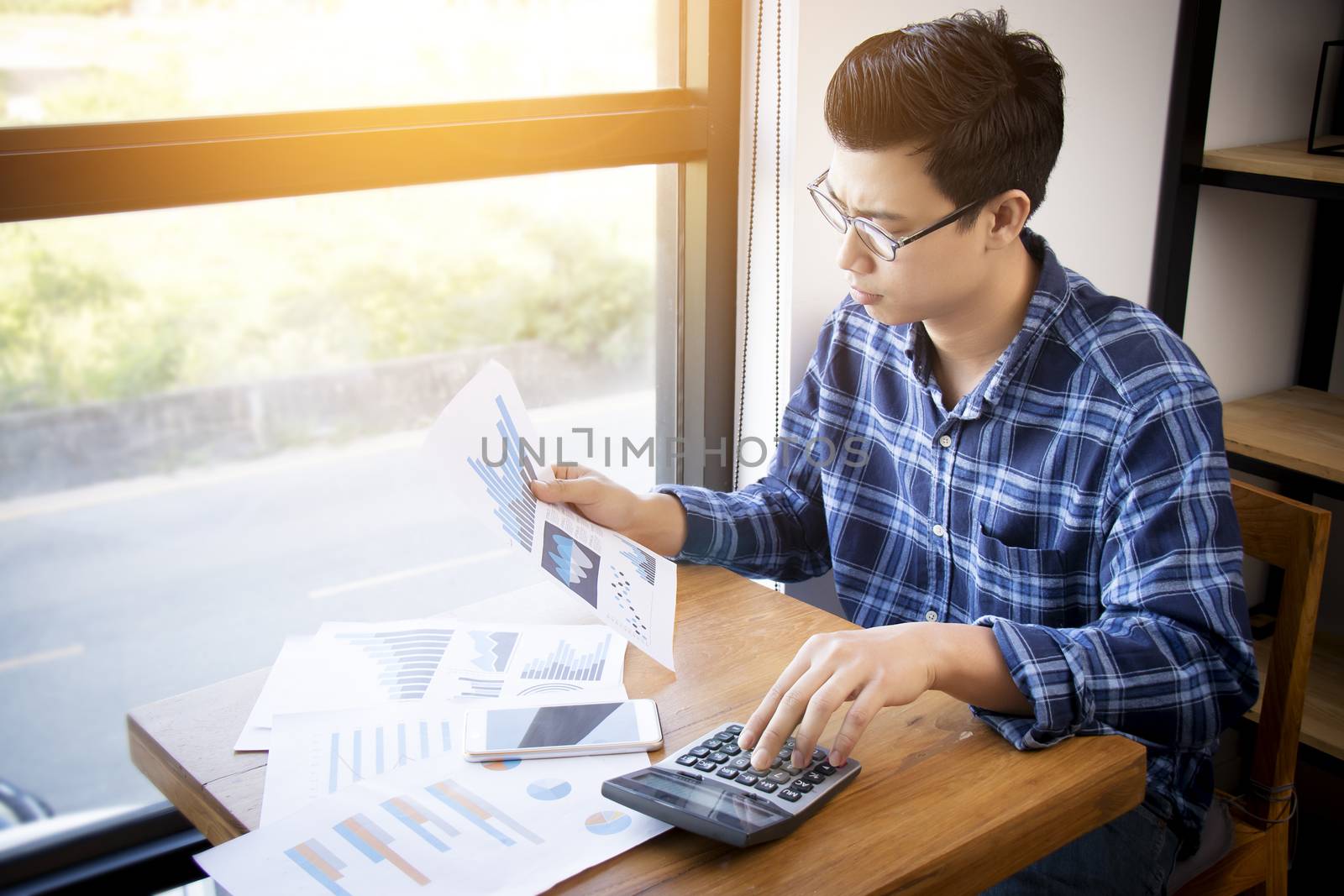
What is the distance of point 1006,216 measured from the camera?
1.21 meters

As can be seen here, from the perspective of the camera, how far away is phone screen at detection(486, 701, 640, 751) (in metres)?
1.00

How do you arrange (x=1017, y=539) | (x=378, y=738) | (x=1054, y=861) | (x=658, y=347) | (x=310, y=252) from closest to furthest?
1. (x=378, y=738)
2. (x=1054, y=861)
3. (x=1017, y=539)
4. (x=310, y=252)
5. (x=658, y=347)

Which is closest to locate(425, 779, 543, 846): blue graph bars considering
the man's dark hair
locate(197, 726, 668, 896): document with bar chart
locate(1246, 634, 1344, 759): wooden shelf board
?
locate(197, 726, 668, 896): document with bar chart

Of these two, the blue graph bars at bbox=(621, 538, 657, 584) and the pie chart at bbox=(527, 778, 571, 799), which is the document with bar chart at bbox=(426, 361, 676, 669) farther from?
the pie chart at bbox=(527, 778, 571, 799)

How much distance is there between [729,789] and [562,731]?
174mm

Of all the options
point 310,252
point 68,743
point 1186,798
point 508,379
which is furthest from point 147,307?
point 1186,798

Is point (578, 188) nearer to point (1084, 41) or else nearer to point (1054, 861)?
point (1084, 41)

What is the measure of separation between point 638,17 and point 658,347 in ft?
1.47

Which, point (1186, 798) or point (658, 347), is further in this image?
point (658, 347)

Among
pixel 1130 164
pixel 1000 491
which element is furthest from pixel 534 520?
pixel 1130 164

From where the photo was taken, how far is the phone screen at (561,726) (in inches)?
39.4

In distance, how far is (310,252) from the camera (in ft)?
4.65

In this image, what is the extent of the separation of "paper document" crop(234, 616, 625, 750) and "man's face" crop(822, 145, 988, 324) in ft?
1.50

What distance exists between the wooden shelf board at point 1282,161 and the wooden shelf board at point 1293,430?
40 centimetres
